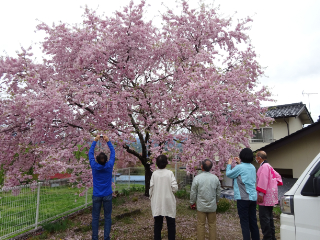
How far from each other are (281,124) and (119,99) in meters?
13.2

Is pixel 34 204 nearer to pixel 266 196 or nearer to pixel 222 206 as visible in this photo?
pixel 266 196

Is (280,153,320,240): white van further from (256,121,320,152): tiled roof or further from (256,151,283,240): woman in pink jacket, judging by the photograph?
(256,121,320,152): tiled roof

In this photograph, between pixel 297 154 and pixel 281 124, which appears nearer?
pixel 297 154

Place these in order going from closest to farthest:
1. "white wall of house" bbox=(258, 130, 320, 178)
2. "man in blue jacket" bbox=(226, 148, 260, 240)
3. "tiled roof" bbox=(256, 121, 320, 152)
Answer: "man in blue jacket" bbox=(226, 148, 260, 240) < "tiled roof" bbox=(256, 121, 320, 152) < "white wall of house" bbox=(258, 130, 320, 178)

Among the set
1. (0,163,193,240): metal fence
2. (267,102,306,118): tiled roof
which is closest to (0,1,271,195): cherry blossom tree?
(0,163,193,240): metal fence

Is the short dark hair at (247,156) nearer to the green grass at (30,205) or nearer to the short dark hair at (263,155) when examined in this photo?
the short dark hair at (263,155)

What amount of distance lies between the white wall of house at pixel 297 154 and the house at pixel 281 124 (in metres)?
4.29

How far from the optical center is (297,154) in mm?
10602

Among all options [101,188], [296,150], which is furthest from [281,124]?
[101,188]

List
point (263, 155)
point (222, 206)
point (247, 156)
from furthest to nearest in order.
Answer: point (222, 206), point (263, 155), point (247, 156)

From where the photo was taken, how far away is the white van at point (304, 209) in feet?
9.04

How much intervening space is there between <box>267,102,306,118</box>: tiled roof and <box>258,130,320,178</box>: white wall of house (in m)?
5.08

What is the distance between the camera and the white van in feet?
9.04

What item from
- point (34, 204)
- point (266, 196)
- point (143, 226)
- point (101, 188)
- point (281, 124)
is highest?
point (281, 124)
